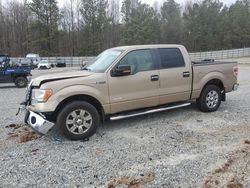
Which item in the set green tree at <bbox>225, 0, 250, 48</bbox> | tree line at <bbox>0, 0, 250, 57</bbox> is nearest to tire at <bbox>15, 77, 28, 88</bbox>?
tree line at <bbox>0, 0, 250, 57</bbox>

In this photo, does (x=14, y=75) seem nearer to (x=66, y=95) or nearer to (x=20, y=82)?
(x=20, y=82)

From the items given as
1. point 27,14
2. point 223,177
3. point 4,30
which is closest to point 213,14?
point 27,14

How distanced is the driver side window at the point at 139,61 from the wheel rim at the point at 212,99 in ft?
6.41

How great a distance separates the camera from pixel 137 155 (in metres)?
4.64

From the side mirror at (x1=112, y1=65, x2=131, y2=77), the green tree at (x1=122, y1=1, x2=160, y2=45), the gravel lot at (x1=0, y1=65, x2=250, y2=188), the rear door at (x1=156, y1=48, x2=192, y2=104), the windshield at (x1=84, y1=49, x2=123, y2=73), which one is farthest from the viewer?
the green tree at (x1=122, y1=1, x2=160, y2=45)

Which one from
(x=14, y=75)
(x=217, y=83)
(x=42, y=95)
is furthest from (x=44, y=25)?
(x=42, y=95)

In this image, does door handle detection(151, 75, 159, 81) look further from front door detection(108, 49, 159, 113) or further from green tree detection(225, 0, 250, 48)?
green tree detection(225, 0, 250, 48)

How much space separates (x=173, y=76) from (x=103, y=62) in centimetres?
164

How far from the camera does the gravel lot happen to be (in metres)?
3.85

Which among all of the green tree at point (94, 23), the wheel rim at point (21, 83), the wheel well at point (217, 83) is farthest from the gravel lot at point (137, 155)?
the green tree at point (94, 23)

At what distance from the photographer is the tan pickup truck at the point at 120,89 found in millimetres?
5270

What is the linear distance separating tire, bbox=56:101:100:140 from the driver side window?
4.00 feet

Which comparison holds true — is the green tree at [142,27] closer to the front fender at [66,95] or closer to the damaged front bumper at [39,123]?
the front fender at [66,95]

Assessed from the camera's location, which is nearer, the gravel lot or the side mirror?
the gravel lot
